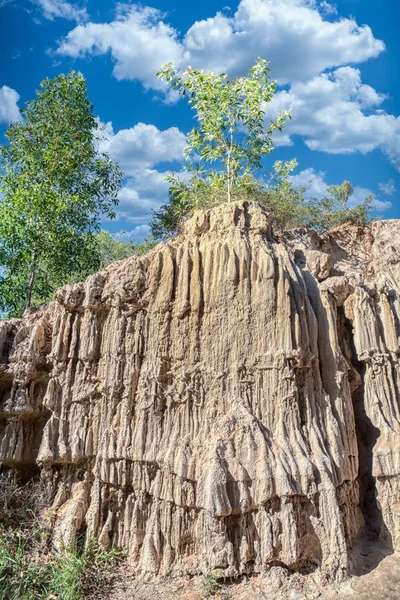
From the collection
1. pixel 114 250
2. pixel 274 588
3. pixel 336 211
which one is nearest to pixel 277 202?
pixel 336 211

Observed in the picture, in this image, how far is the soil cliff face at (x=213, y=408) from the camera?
6.95 m

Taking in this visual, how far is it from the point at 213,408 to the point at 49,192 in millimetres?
8983

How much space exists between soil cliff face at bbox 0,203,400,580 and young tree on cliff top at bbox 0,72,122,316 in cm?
506

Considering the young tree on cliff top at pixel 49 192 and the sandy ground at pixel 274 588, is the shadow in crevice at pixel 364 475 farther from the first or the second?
the young tree on cliff top at pixel 49 192

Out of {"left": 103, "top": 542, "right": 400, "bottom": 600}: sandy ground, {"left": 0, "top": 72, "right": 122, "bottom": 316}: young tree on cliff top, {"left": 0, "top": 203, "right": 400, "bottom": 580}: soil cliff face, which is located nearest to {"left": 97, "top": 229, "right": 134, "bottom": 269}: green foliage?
{"left": 0, "top": 72, "right": 122, "bottom": 316}: young tree on cliff top

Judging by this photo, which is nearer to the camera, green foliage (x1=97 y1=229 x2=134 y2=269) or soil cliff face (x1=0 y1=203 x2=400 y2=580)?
soil cliff face (x1=0 y1=203 x2=400 y2=580)

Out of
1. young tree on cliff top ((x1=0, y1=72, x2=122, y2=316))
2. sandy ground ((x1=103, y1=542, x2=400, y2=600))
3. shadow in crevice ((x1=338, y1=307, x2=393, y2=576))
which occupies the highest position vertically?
young tree on cliff top ((x1=0, y1=72, x2=122, y2=316))

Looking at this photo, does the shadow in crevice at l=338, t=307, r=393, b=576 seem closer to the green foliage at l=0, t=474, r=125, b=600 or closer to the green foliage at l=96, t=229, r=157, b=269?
the green foliage at l=0, t=474, r=125, b=600

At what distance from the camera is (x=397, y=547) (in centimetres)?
777

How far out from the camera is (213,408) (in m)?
Answer: 7.61

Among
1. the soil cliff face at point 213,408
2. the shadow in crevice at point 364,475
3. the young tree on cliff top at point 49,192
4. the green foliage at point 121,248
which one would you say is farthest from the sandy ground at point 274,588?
the green foliage at point 121,248

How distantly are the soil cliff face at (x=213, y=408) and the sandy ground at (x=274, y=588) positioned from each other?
8.3 inches

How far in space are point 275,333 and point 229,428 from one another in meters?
1.78

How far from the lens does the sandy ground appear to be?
652 centimetres
